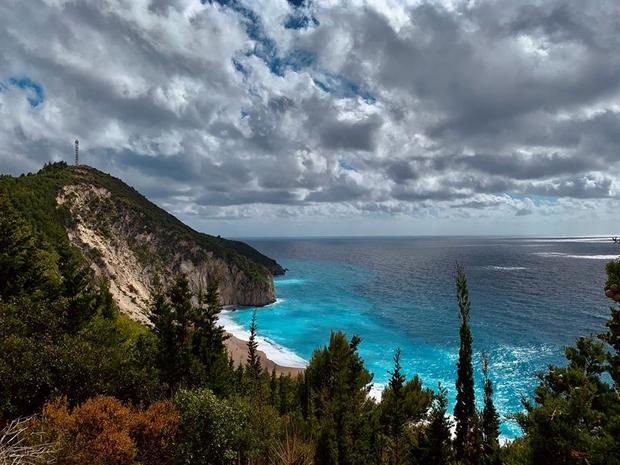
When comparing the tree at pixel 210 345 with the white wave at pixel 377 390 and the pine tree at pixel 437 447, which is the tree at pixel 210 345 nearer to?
the pine tree at pixel 437 447

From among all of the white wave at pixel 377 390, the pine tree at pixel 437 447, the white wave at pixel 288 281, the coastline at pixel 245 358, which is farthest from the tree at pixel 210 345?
the white wave at pixel 288 281

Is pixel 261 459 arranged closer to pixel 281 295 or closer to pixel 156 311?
pixel 156 311

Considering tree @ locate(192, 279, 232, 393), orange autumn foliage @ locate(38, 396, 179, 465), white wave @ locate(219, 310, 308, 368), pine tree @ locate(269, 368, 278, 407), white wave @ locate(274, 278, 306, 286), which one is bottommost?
white wave @ locate(219, 310, 308, 368)

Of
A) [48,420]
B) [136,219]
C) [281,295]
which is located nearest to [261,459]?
[48,420]

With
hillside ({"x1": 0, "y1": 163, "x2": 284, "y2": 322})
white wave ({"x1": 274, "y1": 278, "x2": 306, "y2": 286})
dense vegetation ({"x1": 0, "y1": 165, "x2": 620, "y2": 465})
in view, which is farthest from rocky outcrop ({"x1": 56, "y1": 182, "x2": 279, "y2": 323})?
dense vegetation ({"x1": 0, "y1": 165, "x2": 620, "y2": 465})

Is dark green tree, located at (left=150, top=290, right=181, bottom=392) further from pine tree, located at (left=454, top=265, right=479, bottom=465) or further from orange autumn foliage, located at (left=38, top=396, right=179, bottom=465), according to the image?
pine tree, located at (left=454, top=265, right=479, bottom=465)

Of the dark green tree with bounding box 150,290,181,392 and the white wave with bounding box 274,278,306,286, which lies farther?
the white wave with bounding box 274,278,306,286
